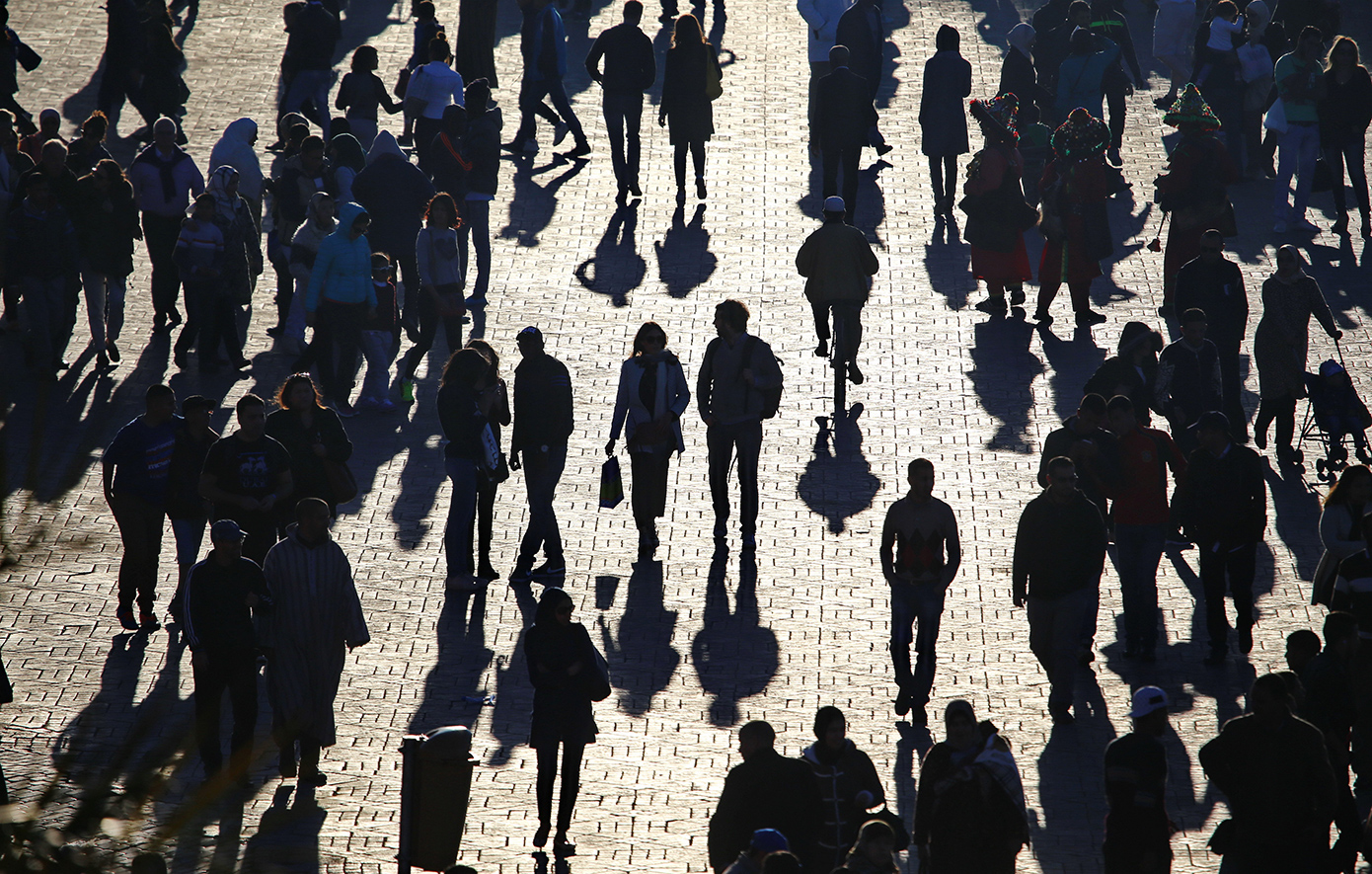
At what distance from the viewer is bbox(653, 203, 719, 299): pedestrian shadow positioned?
18.0m

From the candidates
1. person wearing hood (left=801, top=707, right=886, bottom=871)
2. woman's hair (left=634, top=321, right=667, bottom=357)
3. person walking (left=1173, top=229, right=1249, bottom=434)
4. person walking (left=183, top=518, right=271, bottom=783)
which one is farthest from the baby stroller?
person walking (left=183, top=518, right=271, bottom=783)

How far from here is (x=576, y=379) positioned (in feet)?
51.7

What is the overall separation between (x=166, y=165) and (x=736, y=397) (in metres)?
6.17

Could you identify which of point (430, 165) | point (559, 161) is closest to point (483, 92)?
point (430, 165)

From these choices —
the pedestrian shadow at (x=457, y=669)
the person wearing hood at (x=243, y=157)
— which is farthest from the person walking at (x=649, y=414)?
the person wearing hood at (x=243, y=157)

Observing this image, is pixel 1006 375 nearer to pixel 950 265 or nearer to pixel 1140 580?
pixel 950 265

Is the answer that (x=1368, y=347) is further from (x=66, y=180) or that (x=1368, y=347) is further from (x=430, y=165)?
(x=66, y=180)

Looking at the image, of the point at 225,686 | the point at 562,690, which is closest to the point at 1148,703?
the point at 562,690

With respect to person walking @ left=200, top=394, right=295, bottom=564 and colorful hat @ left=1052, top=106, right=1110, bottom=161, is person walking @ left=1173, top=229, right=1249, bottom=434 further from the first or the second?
person walking @ left=200, top=394, right=295, bottom=564

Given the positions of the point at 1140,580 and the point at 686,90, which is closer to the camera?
the point at 1140,580

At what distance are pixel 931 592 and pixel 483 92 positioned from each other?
9.30 metres

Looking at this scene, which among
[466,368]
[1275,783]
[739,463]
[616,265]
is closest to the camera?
[1275,783]

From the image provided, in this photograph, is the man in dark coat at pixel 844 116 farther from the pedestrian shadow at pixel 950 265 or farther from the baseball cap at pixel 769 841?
the baseball cap at pixel 769 841

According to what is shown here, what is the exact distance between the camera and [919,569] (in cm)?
1038
